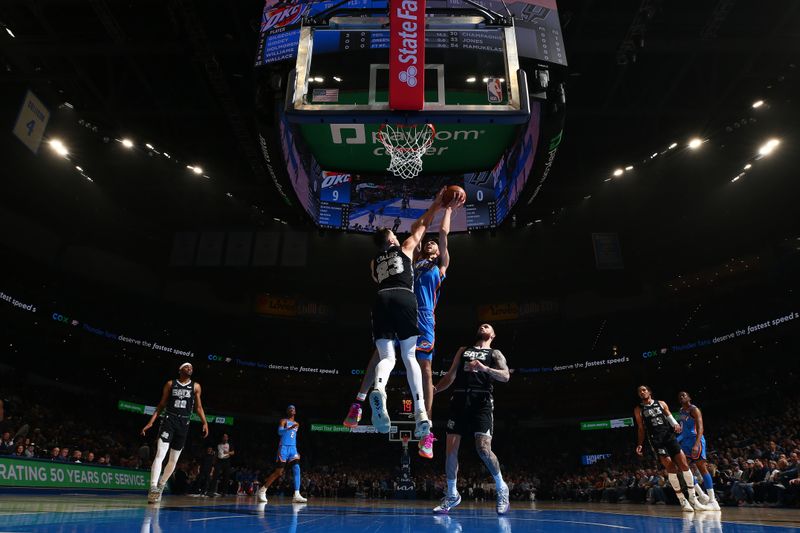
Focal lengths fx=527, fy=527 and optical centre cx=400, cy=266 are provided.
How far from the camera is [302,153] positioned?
475 inches

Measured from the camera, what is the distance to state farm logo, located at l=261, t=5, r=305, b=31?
886 cm

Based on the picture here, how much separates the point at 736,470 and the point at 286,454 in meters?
12.4

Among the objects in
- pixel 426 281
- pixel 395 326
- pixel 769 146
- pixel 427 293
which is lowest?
pixel 395 326

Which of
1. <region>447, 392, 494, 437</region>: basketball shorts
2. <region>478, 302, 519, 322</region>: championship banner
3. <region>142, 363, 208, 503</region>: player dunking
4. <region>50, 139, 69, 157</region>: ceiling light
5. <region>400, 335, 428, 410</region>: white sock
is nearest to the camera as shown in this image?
<region>400, 335, 428, 410</region>: white sock

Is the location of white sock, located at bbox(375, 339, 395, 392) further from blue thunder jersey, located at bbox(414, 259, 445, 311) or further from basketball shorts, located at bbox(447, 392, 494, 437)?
basketball shorts, located at bbox(447, 392, 494, 437)

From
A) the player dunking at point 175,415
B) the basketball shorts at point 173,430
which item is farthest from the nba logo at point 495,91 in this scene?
the basketball shorts at point 173,430

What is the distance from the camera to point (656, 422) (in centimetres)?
862

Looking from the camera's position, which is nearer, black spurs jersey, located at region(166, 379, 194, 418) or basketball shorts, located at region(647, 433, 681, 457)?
black spurs jersey, located at region(166, 379, 194, 418)

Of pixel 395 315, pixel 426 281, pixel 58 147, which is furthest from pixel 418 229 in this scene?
pixel 58 147

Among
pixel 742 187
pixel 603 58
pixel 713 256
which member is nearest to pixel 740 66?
pixel 603 58

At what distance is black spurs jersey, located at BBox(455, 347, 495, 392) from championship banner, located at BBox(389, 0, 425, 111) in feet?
10.2

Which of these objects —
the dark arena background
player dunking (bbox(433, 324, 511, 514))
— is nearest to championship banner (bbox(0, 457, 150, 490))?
the dark arena background

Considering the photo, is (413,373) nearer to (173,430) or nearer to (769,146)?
(173,430)

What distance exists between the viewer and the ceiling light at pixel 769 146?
19.0 meters
